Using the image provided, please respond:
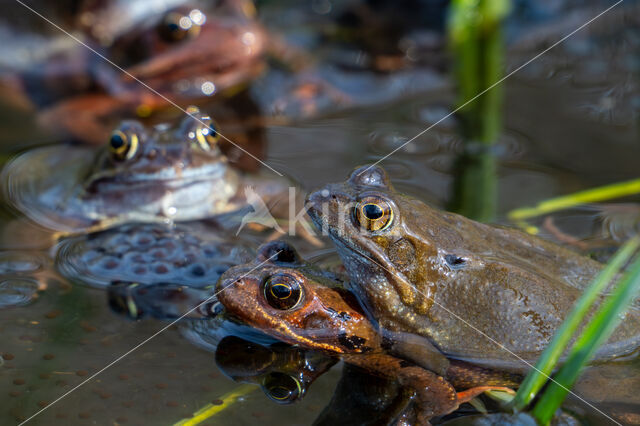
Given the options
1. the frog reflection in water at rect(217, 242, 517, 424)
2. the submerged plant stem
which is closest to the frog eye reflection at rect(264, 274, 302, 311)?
the frog reflection in water at rect(217, 242, 517, 424)

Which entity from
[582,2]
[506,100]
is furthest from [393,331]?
[582,2]

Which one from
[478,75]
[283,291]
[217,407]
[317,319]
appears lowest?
[217,407]

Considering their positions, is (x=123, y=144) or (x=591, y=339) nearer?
(x=591, y=339)

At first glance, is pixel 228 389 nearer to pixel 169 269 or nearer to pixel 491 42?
pixel 169 269

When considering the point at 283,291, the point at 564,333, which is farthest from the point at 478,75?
the point at 564,333

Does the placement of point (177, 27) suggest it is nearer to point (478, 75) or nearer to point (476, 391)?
point (478, 75)

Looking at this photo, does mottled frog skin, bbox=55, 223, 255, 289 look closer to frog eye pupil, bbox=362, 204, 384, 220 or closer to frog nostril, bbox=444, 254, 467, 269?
frog eye pupil, bbox=362, 204, 384, 220
